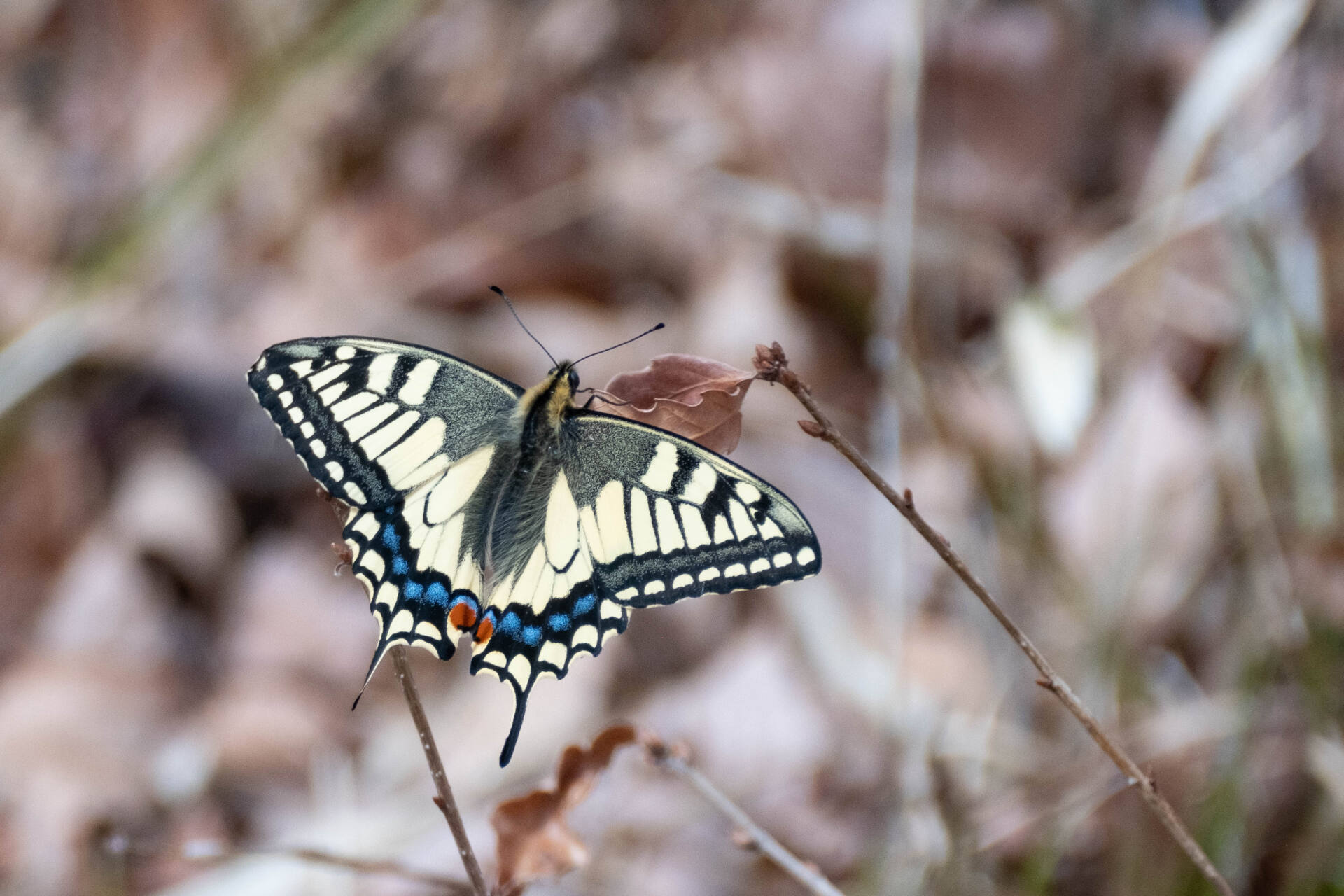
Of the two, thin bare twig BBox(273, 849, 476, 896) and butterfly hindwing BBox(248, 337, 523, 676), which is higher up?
butterfly hindwing BBox(248, 337, 523, 676)

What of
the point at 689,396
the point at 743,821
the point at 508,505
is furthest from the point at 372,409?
the point at 743,821

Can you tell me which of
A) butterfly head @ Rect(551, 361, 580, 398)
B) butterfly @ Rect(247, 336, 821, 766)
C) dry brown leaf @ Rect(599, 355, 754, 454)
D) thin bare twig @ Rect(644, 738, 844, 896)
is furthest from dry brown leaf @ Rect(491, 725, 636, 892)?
butterfly head @ Rect(551, 361, 580, 398)

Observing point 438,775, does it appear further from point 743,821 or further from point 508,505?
point 508,505

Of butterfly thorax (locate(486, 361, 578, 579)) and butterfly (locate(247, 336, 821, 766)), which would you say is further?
butterfly thorax (locate(486, 361, 578, 579))

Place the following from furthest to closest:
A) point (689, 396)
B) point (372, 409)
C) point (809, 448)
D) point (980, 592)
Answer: point (809, 448)
point (372, 409)
point (689, 396)
point (980, 592)

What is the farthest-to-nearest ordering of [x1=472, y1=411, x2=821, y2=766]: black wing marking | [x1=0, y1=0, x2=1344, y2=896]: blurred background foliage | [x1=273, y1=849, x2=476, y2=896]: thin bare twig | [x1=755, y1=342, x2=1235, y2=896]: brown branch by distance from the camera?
[x1=0, y1=0, x2=1344, y2=896]: blurred background foliage, [x1=472, y1=411, x2=821, y2=766]: black wing marking, [x1=273, y1=849, x2=476, y2=896]: thin bare twig, [x1=755, y1=342, x2=1235, y2=896]: brown branch

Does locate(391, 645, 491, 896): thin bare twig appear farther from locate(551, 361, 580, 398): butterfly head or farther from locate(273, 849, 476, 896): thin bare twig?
locate(551, 361, 580, 398): butterfly head

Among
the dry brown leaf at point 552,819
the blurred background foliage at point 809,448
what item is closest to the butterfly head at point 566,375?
the dry brown leaf at point 552,819
